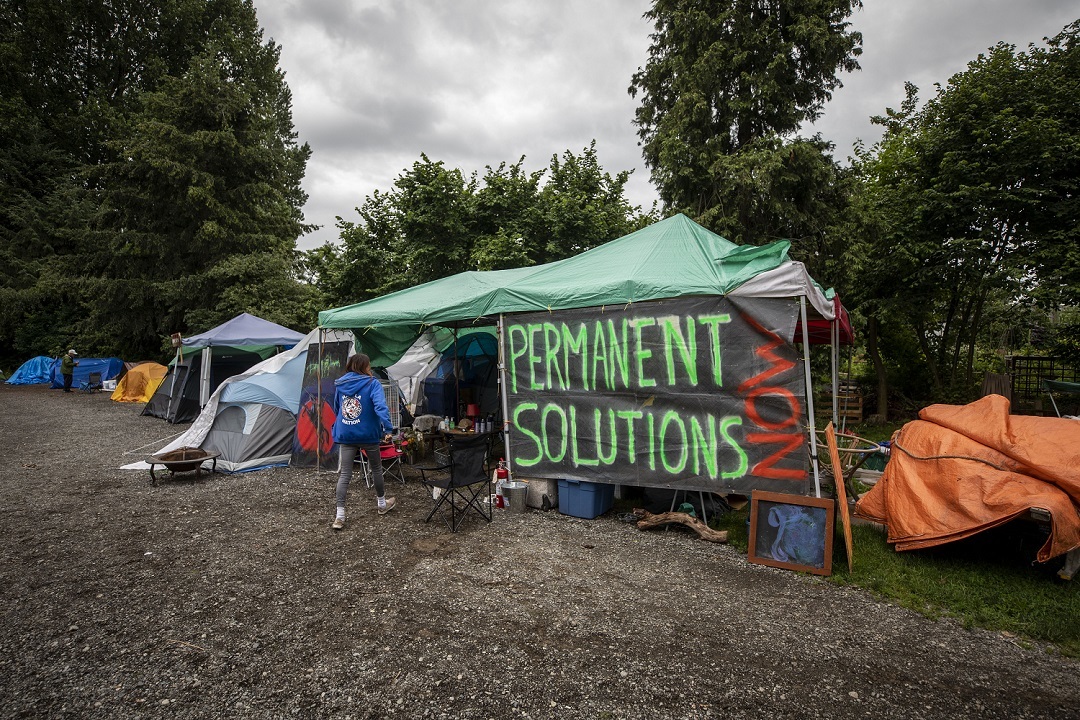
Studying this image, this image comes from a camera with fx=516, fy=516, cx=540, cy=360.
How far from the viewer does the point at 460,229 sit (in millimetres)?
16281

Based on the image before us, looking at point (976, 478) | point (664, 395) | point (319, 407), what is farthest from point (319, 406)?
point (976, 478)

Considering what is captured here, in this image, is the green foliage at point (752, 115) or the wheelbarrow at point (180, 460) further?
the green foliage at point (752, 115)

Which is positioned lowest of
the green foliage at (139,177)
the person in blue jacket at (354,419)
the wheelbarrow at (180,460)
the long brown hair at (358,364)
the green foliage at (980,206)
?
the wheelbarrow at (180,460)

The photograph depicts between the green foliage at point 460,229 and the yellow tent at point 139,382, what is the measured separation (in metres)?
6.59

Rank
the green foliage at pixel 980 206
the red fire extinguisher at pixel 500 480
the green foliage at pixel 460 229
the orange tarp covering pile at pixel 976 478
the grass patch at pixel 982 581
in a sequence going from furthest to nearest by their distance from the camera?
the green foliage at pixel 460 229, the green foliage at pixel 980 206, the red fire extinguisher at pixel 500 480, the orange tarp covering pile at pixel 976 478, the grass patch at pixel 982 581

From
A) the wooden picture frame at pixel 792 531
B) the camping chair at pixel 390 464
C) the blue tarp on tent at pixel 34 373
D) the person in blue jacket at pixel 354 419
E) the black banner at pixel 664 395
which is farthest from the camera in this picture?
the blue tarp on tent at pixel 34 373

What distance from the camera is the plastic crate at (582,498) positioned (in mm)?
6043

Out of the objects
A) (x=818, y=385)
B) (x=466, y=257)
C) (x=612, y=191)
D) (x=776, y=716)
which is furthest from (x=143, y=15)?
(x=776, y=716)

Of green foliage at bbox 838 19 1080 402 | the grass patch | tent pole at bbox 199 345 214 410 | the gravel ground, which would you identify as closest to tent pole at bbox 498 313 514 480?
the gravel ground

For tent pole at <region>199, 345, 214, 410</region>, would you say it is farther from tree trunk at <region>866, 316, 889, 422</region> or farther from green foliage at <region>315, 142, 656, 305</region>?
tree trunk at <region>866, 316, 889, 422</region>

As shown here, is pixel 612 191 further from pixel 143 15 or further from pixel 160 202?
pixel 143 15

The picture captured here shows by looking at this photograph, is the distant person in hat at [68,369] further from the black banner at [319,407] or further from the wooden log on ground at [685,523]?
the wooden log on ground at [685,523]

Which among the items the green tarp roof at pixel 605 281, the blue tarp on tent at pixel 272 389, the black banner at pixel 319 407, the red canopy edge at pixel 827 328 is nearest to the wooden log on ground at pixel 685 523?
the green tarp roof at pixel 605 281

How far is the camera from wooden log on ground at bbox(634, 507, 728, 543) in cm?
524
